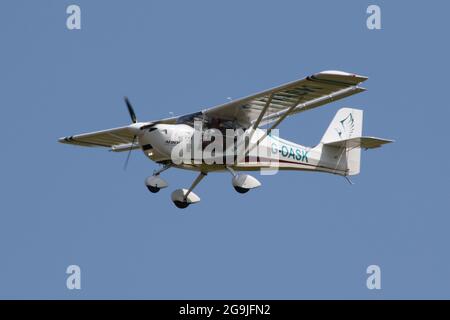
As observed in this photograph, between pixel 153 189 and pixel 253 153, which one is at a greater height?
pixel 253 153

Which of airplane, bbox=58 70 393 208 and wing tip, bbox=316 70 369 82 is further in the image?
airplane, bbox=58 70 393 208

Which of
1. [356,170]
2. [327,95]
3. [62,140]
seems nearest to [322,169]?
[356,170]

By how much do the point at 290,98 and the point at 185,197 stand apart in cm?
306

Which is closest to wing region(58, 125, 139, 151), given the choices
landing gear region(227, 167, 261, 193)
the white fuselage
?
→ the white fuselage

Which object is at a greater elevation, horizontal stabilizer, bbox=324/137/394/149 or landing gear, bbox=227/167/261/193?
horizontal stabilizer, bbox=324/137/394/149

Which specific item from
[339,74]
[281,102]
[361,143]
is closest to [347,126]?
[361,143]

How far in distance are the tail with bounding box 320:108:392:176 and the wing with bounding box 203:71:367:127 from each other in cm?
153

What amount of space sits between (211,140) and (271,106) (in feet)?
4.98

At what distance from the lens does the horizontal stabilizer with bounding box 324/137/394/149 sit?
23594mm

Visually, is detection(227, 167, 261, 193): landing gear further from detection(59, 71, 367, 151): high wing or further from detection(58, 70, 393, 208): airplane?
detection(59, 71, 367, 151): high wing

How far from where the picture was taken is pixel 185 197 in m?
23.6

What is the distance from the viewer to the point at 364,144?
2394 cm

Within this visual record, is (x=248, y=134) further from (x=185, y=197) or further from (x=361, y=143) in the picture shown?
(x=361, y=143)

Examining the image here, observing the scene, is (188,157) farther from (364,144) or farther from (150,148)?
(364,144)
